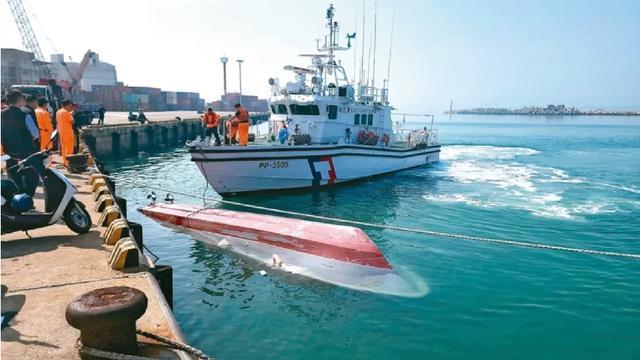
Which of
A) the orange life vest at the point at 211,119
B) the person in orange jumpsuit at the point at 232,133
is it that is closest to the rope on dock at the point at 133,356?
the orange life vest at the point at 211,119

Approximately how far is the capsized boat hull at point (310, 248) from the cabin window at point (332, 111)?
8.66 metres

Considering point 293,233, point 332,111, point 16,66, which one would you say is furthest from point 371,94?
point 16,66

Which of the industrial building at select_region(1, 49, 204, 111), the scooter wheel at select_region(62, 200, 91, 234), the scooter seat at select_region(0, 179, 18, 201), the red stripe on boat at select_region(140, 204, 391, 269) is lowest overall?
the red stripe on boat at select_region(140, 204, 391, 269)

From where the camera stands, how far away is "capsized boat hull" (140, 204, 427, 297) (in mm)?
8898

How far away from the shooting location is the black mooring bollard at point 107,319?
3451mm

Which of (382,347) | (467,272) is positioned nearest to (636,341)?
(467,272)

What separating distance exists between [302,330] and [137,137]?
30.1m

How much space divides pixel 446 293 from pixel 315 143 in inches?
445

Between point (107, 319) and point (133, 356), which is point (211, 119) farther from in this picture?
point (133, 356)

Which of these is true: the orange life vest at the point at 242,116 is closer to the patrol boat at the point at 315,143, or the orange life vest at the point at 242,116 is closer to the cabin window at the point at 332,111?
the patrol boat at the point at 315,143

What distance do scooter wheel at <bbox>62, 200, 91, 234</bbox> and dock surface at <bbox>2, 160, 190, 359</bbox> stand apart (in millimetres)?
120

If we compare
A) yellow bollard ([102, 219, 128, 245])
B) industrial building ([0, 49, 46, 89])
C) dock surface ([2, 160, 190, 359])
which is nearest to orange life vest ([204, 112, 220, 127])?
dock surface ([2, 160, 190, 359])

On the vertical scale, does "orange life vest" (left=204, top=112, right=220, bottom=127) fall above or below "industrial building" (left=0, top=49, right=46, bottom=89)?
below

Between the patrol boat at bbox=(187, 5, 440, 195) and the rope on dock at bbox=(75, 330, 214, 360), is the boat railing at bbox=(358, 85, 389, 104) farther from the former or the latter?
the rope on dock at bbox=(75, 330, 214, 360)
